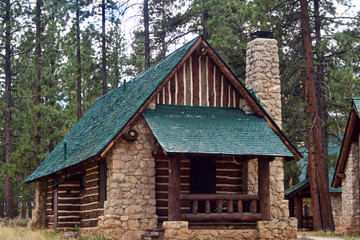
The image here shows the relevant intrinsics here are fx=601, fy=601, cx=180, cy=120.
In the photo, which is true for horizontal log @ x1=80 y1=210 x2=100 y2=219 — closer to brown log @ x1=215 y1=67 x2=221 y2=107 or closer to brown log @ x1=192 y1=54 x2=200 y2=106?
brown log @ x1=192 y1=54 x2=200 y2=106

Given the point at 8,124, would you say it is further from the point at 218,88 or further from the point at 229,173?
the point at 229,173

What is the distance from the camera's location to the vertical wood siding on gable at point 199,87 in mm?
19500

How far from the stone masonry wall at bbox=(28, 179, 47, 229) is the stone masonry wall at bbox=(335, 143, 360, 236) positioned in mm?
12559

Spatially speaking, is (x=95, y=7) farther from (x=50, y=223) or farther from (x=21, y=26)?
(x=50, y=223)

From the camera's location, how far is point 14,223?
29.0m

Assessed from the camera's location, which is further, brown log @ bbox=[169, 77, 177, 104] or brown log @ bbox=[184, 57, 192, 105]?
brown log @ bbox=[184, 57, 192, 105]

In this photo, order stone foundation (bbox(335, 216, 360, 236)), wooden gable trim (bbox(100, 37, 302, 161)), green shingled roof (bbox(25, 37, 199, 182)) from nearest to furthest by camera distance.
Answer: green shingled roof (bbox(25, 37, 199, 182)), wooden gable trim (bbox(100, 37, 302, 161)), stone foundation (bbox(335, 216, 360, 236))

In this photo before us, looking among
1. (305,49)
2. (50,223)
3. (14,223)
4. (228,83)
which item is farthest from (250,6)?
(14,223)

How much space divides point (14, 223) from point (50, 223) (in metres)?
4.81

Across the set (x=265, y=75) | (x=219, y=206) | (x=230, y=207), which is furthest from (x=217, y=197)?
(x=265, y=75)

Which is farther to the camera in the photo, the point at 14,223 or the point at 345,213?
the point at 14,223

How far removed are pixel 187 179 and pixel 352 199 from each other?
30.4 ft

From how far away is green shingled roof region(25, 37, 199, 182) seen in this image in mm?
18344

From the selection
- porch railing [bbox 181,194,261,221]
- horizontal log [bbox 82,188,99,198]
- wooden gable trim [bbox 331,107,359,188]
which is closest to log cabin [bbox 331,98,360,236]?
wooden gable trim [bbox 331,107,359,188]
